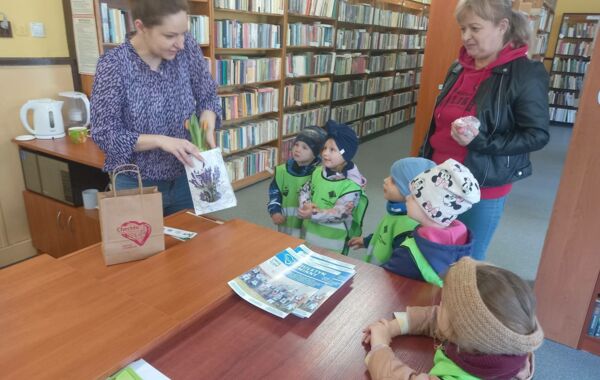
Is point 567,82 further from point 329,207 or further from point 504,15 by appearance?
point 329,207

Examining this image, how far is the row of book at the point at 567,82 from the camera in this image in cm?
920

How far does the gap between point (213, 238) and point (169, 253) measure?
17 centimetres

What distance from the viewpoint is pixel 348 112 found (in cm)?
644

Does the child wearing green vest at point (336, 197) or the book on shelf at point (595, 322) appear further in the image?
the book on shelf at point (595, 322)

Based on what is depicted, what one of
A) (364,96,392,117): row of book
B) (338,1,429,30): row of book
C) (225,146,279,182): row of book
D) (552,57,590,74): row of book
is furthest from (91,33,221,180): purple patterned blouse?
(552,57,590,74): row of book

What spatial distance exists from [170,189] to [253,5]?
288cm

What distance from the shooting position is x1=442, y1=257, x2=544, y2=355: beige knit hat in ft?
2.52

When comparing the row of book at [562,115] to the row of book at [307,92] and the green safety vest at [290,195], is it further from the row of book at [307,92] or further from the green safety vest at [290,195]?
the green safety vest at [290,195]

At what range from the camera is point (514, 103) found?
5.29 ft

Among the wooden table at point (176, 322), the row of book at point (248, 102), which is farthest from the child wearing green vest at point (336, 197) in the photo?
the row of book at point (248, 102)

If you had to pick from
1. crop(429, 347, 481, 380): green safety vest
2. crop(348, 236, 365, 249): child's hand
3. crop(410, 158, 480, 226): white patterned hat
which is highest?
crop(410, 158, 480, 226): white patterned hat

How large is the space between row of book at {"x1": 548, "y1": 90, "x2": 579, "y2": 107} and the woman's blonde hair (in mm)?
9144

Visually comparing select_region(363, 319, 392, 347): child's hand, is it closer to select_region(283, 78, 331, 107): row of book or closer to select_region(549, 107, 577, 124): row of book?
select_region(283, 78, 331, 107): row of book

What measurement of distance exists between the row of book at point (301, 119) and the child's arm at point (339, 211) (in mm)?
3014
